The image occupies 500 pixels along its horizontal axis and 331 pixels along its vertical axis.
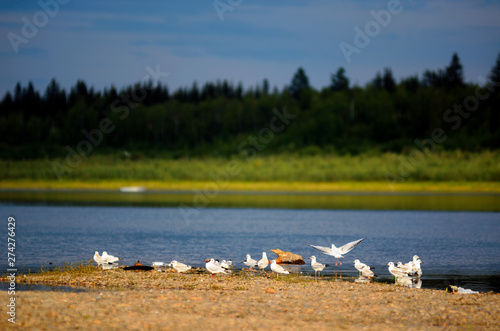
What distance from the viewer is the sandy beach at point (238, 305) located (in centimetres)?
1273

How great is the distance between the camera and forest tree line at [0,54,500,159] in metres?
111

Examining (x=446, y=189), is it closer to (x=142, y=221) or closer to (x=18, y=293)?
(x=142, y=221)

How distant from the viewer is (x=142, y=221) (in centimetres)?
4825

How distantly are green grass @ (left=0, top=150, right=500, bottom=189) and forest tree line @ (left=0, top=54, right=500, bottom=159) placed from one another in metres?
6.64

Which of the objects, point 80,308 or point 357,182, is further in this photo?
point 357,182

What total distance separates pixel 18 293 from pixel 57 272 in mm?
4774

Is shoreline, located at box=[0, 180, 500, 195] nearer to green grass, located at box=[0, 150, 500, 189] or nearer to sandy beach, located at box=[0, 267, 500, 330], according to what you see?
green grass, located at box=[0, 150, 500, 189]

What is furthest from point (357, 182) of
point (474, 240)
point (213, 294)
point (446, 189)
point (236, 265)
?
point (213, 294)

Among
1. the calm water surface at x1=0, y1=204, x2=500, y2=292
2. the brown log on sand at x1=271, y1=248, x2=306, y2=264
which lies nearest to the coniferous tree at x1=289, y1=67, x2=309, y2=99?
the calm water surface at x1=0, y1=204, x2=500, y2=292

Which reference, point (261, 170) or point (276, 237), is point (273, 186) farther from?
point (276, 237)

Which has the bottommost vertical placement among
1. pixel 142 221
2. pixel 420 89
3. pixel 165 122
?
pixel 142 221
